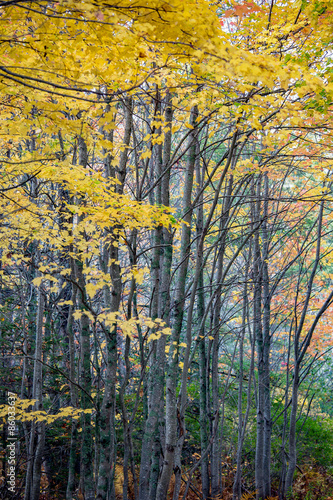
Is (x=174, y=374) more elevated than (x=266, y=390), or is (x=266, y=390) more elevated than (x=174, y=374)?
(x=174, y=374)

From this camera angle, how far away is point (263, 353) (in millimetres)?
5910

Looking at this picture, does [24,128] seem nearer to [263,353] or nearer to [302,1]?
[302,1]

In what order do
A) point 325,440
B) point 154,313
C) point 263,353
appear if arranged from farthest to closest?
point 325,440
point 263,353
point 154,313

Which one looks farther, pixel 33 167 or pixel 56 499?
pixel 56 499

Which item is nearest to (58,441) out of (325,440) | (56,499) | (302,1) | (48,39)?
(56,499)

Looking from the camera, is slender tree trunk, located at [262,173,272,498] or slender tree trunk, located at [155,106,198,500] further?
slender tree trunk, located at [262,173,272,498]

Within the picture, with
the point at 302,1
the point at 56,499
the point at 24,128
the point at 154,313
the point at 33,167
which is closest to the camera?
the point at 24,128

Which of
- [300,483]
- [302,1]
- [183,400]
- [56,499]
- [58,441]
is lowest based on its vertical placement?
[56,499]

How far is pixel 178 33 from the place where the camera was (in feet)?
6.35

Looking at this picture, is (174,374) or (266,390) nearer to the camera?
(174,374)

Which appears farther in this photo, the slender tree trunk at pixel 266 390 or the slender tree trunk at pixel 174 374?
the slender tree trunk at pixel 266 390

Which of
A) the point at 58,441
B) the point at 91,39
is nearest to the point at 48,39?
the point at 91,39

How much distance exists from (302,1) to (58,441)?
7482 mm

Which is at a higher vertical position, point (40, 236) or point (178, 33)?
point (178, 33)
